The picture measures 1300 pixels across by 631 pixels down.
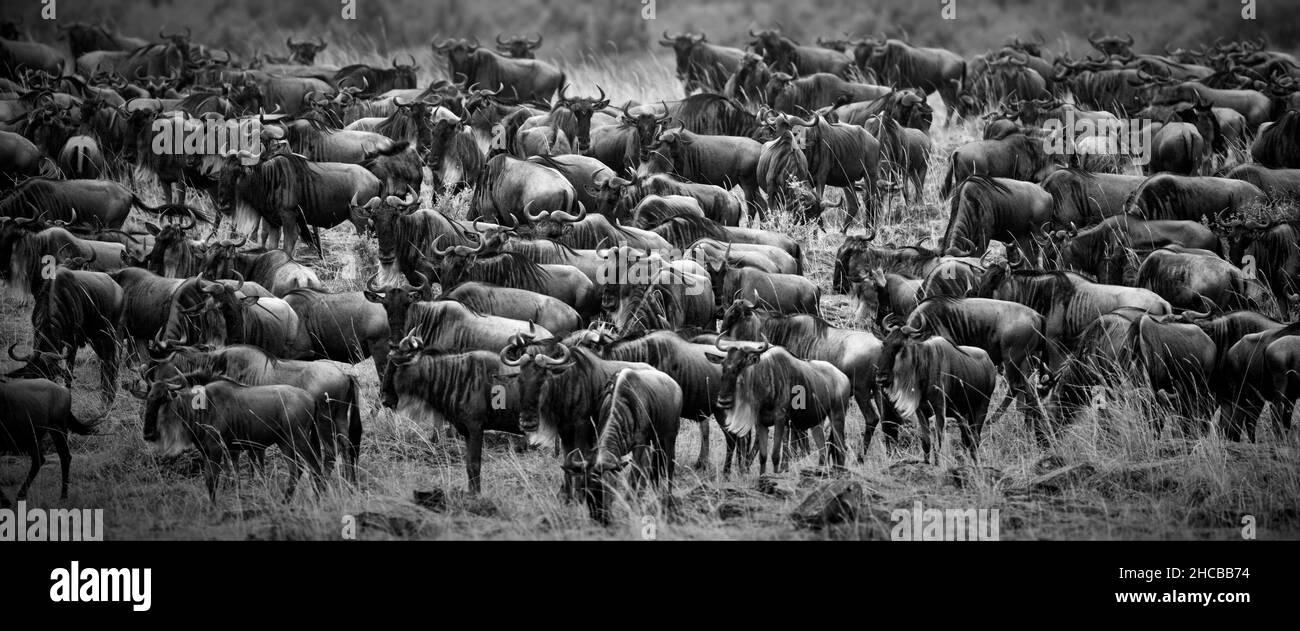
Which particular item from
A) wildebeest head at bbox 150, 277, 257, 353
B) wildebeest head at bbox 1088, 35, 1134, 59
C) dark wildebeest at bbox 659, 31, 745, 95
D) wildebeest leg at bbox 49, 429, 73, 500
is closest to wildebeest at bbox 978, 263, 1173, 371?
wildebeest head at bbox 150, 277, 257, 353

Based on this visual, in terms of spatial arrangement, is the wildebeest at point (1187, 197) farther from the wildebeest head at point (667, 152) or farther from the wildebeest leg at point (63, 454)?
the wildebeest leg at point (63, 454)

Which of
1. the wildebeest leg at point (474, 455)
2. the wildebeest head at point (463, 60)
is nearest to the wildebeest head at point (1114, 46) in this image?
the wildebeest head at point (463, 60)

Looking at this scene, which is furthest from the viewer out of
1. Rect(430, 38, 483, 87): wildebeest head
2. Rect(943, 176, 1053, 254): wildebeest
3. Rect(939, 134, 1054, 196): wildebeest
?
Rect(430, 38, 483, 87): wildebeest head

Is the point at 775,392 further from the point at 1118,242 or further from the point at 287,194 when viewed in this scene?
the point at 287,194

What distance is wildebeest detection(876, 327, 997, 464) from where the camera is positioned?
10.8 meters

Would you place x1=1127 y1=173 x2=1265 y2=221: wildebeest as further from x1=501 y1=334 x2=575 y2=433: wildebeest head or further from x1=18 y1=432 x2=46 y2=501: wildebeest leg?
x1=18 y1=432 x2=46 y2=501: wildebeest leg

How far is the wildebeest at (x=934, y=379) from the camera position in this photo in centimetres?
1078

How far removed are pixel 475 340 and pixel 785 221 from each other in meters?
4.48

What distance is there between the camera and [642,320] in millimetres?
11875

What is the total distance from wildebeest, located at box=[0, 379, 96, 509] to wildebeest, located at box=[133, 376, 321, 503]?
26.2 inches

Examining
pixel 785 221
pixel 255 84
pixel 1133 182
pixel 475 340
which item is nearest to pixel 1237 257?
pixel 1133 182

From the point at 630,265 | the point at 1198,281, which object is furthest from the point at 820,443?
the point at 1198,281

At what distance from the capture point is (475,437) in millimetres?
10477

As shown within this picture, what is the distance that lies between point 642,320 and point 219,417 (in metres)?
3.07
